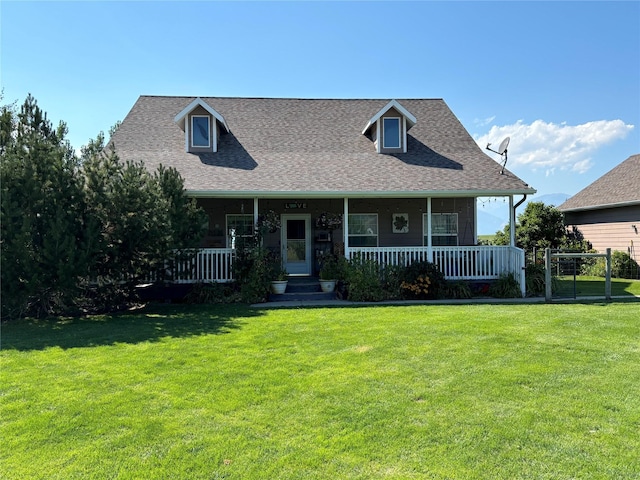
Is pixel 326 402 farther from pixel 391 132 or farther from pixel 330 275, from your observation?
pixel 391 132

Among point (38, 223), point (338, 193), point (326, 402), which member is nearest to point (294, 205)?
point (338, 193)

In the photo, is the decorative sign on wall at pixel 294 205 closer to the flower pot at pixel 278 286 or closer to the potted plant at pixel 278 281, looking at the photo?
the potted plant at pixel 278 281

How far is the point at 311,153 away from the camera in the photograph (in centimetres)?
1368

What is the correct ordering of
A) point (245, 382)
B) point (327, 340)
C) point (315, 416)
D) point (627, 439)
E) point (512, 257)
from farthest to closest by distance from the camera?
point (512, 257), point (327, 340), point (245, 382), point (315, 416), point (627, 439)

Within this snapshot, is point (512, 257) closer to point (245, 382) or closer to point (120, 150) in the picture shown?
point (245, 382)

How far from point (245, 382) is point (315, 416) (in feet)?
3.95

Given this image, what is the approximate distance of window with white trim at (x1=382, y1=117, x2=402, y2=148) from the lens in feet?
46.0

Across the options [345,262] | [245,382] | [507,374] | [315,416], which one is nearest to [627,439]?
[507,374]

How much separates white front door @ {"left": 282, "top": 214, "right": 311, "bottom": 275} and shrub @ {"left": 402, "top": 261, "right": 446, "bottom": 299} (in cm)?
394

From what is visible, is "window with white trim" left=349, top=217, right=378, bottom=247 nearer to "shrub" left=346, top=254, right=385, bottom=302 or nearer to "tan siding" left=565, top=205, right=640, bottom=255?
"shrub" left=346, top=254, right=385, bottom=302

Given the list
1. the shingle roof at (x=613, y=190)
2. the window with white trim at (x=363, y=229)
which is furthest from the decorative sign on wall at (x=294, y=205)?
the shingle roof at (x=613, y=190)

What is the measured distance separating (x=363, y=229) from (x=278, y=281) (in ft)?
13.7

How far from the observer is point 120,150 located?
518 inches

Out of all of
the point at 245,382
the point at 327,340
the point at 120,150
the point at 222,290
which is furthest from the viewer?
the point at 120,150
